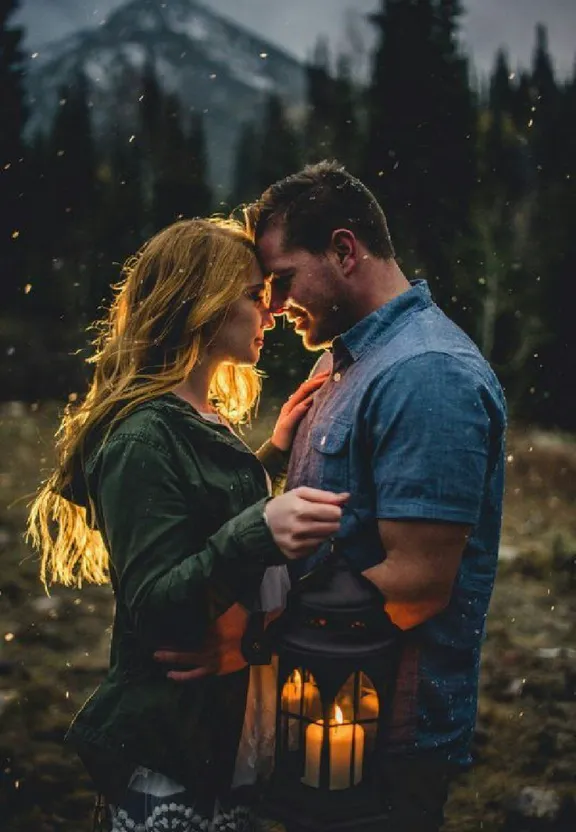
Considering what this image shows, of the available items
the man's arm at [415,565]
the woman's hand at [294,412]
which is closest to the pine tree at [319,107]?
the woman's hand at [294,412]

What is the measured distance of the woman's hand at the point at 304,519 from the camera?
1837 mm

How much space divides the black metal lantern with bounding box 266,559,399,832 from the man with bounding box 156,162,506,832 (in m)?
0.06

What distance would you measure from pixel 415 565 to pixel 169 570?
1.81 feet

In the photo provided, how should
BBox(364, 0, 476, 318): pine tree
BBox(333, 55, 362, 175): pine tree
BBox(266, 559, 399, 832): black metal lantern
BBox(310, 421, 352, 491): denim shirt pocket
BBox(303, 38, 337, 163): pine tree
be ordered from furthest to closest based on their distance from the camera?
BBox(303, 38, 337, 163): pine tree → BBox(333, 55, 362, 175): pine tree → BBox(364, 0, 476, 318): pine tree → BBox(310, 421, 352, 491): denim shirt pocket → BBox(266, 559, 399, 832): black metal lantern

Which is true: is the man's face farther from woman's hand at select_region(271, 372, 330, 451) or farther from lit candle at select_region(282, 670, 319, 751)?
lit candle at select_region(282, 670, 319, 751)

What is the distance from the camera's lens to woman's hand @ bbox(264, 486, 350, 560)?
1837mm

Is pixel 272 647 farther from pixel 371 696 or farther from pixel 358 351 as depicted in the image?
pixel 358 351

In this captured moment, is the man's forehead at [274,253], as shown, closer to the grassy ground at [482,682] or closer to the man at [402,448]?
the man at [402,448]

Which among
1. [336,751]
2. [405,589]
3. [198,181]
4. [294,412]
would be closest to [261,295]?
[294,412]

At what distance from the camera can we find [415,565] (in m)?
2.00

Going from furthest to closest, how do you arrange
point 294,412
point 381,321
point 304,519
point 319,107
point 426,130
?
1. point 319,107
2. point 426,130
3. point 294,412
4. point 381,321
5. point 304,519

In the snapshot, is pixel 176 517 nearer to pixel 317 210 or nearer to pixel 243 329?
pixel 243 329

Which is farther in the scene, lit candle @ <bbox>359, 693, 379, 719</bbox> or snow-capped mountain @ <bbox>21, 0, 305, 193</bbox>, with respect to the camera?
snow-capped mountain @ <bbox>21, 0, 305, 193</bbox>

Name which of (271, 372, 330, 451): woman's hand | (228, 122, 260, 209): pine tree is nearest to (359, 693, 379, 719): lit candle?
(271, 372, 330, 451): woman's hand
